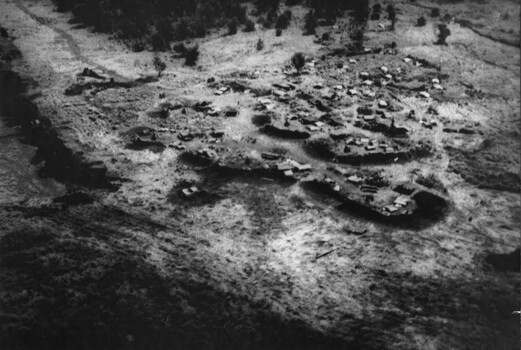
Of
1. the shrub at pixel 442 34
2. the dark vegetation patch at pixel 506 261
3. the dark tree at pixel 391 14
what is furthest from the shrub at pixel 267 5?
the dark vegetation patch at pixel 506 261

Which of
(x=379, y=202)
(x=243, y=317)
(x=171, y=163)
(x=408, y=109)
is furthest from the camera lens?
(x=408, y=109)

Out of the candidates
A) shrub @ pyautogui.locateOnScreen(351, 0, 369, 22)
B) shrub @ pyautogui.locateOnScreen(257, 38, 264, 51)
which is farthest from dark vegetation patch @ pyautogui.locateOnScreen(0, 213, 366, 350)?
shrub @ pyautogui.locateOnScreen(351, 0, 369, 22)

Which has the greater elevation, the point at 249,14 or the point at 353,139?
the point at 249,14

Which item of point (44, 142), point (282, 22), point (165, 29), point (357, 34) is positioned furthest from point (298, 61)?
point (44, 142)

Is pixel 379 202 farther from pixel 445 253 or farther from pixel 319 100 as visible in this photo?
pixel 319 100

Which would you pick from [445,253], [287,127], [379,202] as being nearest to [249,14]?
[287,127]

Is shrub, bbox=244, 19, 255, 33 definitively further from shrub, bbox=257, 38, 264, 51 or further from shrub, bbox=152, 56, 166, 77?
shrub, bbox=152, 56, 166, 77
